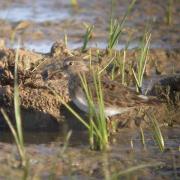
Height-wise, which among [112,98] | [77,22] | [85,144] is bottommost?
[85,144]

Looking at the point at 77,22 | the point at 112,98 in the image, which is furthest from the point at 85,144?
the point at 77,22

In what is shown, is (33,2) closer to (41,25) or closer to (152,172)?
(41,25)

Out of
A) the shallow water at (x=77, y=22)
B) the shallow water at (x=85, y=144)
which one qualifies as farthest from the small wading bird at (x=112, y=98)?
the shallow water at (x=77, y=22)

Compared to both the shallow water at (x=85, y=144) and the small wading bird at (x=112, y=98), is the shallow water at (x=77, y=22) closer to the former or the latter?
the shallow water at (x=85, y=144)

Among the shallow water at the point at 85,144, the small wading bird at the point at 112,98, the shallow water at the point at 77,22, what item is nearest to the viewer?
the shallow water at the point at 85,144

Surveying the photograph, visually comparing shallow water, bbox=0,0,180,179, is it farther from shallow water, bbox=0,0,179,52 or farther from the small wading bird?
the small wading bird

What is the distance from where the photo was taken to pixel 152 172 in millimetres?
6059

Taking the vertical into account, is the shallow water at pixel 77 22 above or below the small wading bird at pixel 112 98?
above

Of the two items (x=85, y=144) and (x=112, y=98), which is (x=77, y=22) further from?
(x=85, y=144)

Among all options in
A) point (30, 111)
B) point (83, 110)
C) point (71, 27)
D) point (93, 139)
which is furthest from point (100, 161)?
point (71, 27)

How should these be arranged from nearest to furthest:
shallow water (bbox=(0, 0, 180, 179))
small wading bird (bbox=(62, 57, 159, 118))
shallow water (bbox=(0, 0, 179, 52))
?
shallow water (bbox=(0, 0, 180, 179)) → small wading bird (bbox=(62, 57, 159, 118)) → shallow water (bbox=(0, 0, 179, 52))

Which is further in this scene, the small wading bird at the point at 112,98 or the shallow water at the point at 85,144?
the small wading bird at the point at 112,98

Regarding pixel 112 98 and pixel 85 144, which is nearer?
pixel 85 144

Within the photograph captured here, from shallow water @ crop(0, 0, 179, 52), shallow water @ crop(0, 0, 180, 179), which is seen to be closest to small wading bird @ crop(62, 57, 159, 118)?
shallow water @ crop(0, 0, 180, 179)
